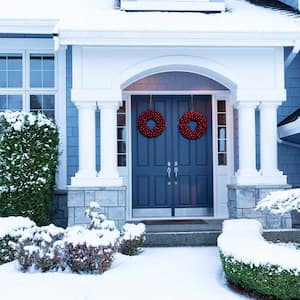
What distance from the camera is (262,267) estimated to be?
4805 mm

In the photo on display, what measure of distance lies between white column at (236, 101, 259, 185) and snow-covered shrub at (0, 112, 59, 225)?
306 centimetres

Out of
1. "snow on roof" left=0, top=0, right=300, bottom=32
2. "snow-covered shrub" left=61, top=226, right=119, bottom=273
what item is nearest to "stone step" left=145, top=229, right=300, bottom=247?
"snow-covered shrub" left=61, top=226, right=119, bottom=273

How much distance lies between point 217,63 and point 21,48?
345cm

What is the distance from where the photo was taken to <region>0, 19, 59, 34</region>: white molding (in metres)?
8.12

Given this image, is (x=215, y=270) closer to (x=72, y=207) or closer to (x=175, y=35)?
(x=72, y=207)

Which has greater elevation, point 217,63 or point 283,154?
point 217,63

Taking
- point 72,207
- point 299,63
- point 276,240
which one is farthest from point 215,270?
point 299,63

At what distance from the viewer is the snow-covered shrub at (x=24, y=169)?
310 inches

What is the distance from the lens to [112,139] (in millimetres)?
7820

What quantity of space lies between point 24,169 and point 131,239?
2202mm

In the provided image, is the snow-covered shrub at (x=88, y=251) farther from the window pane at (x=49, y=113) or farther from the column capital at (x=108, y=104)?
the window pane at (x=49, y=113)

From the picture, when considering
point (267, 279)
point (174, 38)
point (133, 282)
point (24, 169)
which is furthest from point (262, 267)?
point (24, 169)

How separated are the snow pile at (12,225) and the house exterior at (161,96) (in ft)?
2.86

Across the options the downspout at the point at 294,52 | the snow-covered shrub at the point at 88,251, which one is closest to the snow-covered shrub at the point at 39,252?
the snow-covered shrub at the point at 88,251
